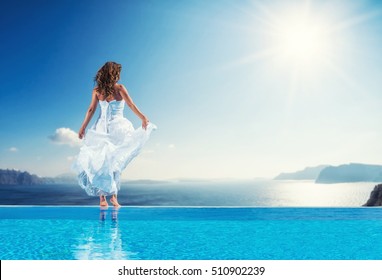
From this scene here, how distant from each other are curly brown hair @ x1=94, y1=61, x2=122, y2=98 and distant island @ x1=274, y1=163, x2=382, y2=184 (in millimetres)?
67226

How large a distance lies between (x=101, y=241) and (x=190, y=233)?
812mm

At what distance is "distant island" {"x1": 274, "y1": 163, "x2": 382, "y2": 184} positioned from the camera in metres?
72.3

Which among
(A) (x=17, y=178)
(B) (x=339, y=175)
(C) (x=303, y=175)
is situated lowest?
(A) (x=17, y=178)

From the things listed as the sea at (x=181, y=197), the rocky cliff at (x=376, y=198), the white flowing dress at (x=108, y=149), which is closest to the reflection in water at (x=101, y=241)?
the white flowing dress at (x=108, y=149)

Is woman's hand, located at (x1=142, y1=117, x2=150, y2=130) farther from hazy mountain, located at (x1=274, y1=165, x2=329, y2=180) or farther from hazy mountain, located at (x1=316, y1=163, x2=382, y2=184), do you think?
hazy mountain, located at (x1=316, y1=163, x2=382, y2=184)

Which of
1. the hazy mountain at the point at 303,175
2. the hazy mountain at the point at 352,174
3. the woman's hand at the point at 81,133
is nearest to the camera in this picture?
the woman's hand at the point at 81,133

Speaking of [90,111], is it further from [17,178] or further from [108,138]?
[17,178]

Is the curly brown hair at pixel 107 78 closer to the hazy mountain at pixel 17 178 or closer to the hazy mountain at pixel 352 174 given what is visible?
the hazy mountain at pixel 17 178

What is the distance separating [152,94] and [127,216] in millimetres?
18065

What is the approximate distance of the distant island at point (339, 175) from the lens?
2848 inches

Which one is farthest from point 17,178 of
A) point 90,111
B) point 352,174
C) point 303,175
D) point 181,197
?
point 352,174

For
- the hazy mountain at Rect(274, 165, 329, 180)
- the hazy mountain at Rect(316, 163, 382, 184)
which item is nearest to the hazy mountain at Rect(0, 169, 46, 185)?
the hazy mountain at Rect(274, 165, 329, 180)

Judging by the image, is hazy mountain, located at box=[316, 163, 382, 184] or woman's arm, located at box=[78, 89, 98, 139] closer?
woman's arm, located at box=[78, 89, 98, 139]

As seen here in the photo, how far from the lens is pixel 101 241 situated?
3.46m
